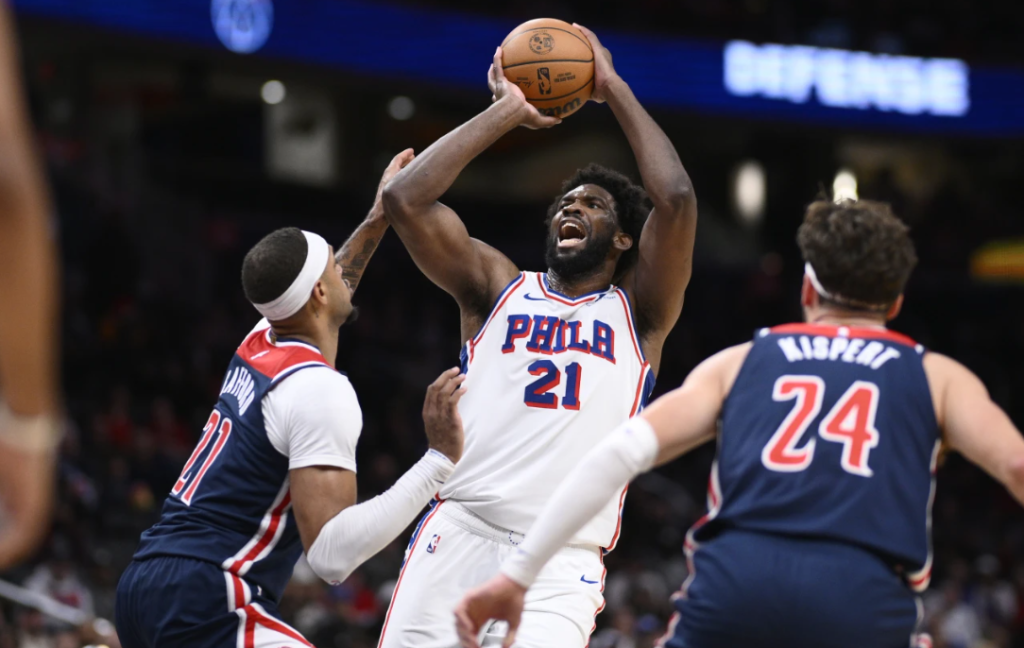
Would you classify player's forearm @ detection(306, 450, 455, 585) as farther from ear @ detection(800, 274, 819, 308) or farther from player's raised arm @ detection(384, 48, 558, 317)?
player's raised arm @ detection(384, 48, 558, 317)

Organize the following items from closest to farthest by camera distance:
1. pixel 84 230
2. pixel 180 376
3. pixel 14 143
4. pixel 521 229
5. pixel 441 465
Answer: pixel 14 143 → pixel 441 465 → pixel 180 376 → pixel 84 230 → pixel 521 229

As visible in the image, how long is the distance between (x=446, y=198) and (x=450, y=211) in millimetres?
17502

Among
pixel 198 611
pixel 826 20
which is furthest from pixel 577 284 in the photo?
pixel 826 20

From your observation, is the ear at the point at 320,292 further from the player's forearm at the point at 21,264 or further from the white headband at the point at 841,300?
the player's forearm at the point at 21,264

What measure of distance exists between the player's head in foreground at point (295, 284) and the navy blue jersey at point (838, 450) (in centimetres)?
170

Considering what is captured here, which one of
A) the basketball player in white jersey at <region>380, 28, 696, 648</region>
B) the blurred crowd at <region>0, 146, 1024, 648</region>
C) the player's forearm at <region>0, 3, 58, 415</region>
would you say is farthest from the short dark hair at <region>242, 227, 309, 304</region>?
the blurred crowd at <region>0, 146, 1024, 648</region>

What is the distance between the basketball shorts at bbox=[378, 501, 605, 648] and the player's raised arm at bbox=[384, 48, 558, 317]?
1045 millimetres

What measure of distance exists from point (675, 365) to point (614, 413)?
1554 centimetres

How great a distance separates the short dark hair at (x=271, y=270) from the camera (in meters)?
4.40

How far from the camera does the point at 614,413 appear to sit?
5.15 metres

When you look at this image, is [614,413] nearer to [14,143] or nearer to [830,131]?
[14,143]

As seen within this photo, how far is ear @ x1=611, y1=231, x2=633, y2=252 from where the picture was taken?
5.65m

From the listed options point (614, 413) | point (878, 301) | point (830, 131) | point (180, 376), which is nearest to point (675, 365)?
point (830, 131)

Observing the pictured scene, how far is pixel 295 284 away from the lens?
4422mm
